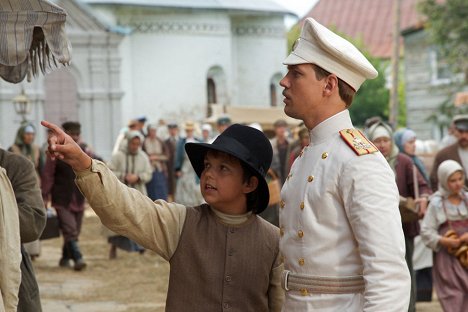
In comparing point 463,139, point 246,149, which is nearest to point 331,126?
point 246,149

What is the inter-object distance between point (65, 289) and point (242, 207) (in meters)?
8.20

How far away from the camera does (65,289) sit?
1282cm

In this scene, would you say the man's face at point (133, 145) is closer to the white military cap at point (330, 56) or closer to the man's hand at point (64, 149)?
the man's hand at point (64, 149)

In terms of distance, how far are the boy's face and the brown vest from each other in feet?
0.33

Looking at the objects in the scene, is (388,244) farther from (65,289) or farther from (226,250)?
(65,289)

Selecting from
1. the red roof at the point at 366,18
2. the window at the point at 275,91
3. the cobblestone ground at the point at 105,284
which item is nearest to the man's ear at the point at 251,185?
the cobblestone ground at the point at 105,284

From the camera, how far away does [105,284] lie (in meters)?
13.3

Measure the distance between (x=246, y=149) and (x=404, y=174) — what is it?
5.62 m

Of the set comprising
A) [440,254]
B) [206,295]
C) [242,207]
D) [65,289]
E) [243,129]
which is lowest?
[65,289]

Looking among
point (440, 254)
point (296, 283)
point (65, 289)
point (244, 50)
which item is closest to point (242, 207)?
point (296, 283)

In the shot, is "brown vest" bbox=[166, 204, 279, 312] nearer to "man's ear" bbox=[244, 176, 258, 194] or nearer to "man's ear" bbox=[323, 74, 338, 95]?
"man's ear" bbox=[244, 176, 258, 194]

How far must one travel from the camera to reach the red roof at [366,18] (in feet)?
263

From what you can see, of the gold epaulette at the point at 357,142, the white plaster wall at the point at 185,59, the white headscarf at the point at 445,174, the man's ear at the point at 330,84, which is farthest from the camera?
the white plaster wall at the point at 185,59

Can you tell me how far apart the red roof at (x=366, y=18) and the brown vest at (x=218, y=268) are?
7479 cm
